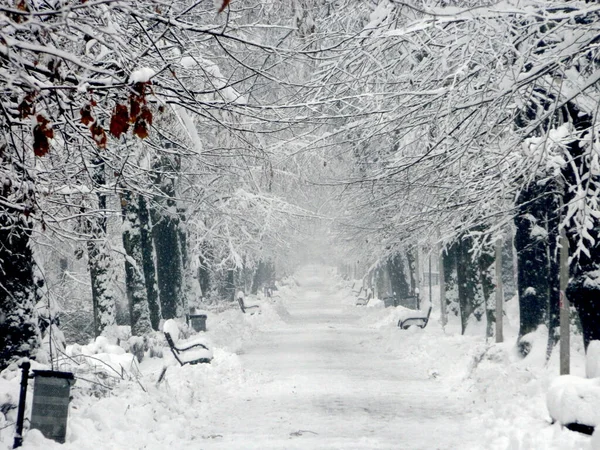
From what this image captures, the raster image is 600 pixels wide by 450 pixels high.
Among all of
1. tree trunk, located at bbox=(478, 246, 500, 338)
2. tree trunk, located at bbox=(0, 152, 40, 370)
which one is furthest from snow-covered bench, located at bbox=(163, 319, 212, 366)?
tree trunk, located at bbox=(478, 246, 500, 338)

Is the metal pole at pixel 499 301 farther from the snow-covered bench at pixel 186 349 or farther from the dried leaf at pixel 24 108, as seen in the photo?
the dried leaf at pixel 24 108

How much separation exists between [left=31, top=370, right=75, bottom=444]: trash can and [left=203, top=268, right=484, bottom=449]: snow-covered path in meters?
2.05

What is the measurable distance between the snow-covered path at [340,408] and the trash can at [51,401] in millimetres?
2051

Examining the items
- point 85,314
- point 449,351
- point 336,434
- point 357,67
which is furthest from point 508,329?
point 85,314

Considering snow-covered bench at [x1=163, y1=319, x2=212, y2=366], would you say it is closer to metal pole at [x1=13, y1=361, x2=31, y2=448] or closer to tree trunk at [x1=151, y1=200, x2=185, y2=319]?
tree trunk at [x1=151, y1=200, x2=185, y2=319]

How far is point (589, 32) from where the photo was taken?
21.7 ft

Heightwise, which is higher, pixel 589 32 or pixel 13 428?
pixel 589 32

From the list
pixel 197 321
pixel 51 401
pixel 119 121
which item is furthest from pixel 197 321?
pixel 119 121

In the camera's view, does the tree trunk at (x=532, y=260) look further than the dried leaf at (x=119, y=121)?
Yes

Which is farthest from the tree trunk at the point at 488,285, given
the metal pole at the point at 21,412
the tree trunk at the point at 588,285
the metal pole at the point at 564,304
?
the metal pole at the point at 21,412

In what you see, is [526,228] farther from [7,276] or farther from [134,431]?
[7,276]

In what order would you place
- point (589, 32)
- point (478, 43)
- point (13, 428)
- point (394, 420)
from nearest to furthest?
1. point (589, 32)
2. point (478, 43)
3. point (13, 428)
4. point (394, 420)

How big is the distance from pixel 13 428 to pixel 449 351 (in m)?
12.1

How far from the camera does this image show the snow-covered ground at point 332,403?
8836 millimetres
